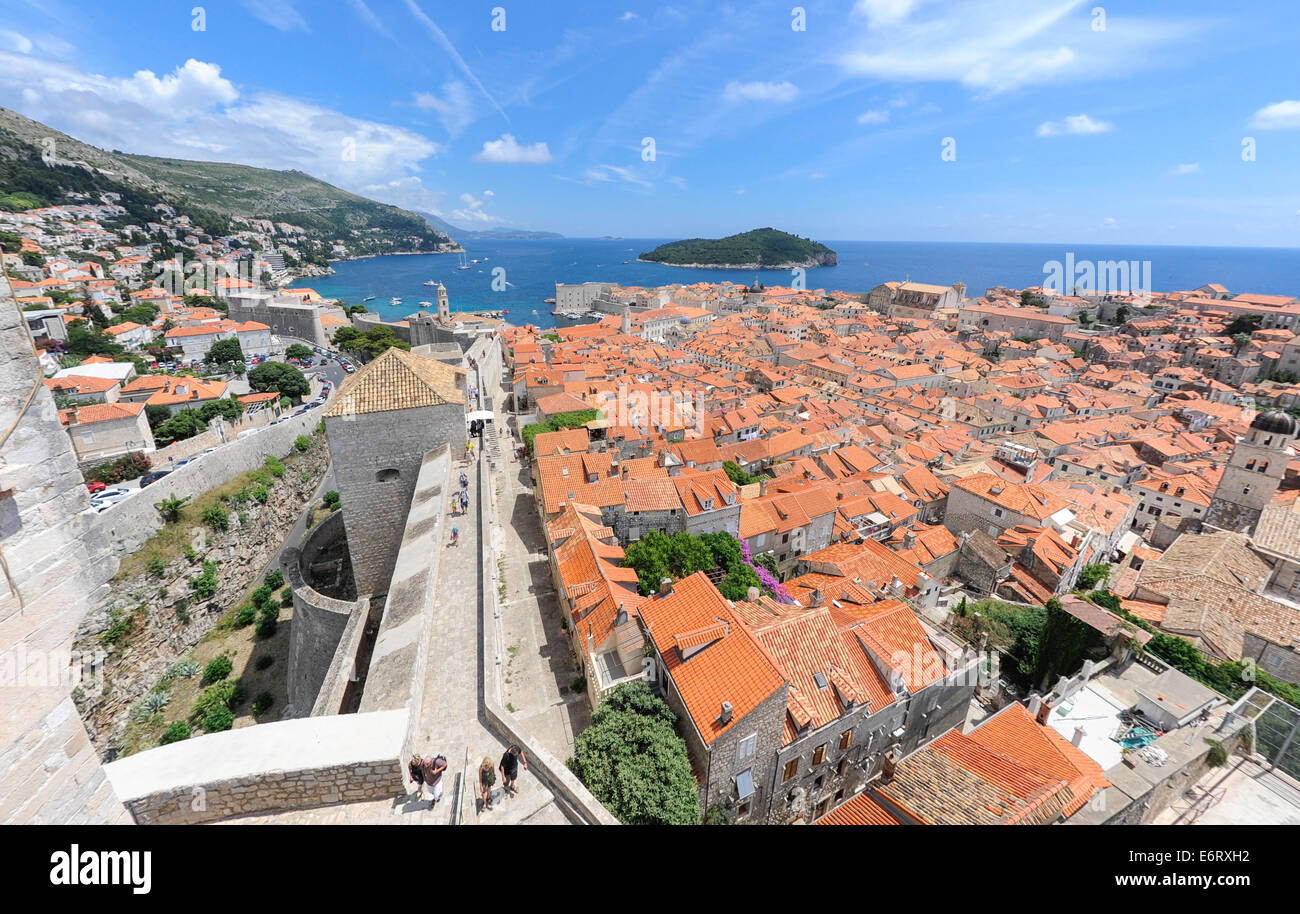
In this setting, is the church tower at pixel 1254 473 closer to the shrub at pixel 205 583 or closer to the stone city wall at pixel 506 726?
the stone city wall at pixel 506 726

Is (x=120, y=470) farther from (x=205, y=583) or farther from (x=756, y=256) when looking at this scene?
(x=756, y=256)

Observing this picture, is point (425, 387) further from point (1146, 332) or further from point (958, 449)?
point (1146, 332)

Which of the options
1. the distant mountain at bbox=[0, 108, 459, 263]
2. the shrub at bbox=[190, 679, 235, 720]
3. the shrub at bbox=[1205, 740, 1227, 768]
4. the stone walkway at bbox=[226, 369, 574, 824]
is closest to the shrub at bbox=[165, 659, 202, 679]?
the shrub at bbox=[190, 679, 235, 720]

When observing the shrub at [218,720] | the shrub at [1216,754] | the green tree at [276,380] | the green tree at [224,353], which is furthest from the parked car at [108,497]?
the shrub at [1216,754]

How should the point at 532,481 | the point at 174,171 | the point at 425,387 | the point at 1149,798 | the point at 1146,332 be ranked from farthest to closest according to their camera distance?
the point at 174,171
the point at 1146,332
the point at 532,481
the point at 425,387
the point at 1149,798

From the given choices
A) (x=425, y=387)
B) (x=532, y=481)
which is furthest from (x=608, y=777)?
(x=532, y=481)

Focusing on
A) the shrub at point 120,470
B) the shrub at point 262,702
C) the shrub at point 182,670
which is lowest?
the shrub at point 262,702
